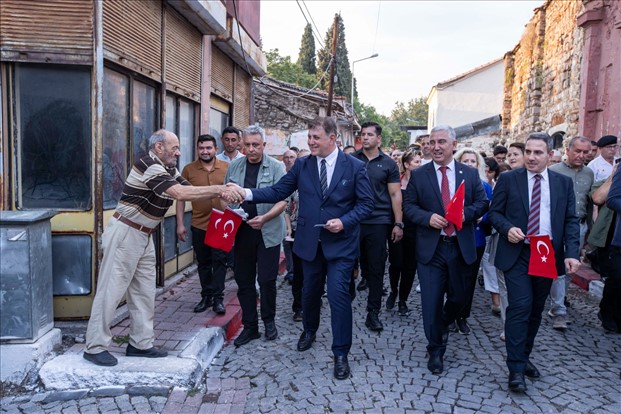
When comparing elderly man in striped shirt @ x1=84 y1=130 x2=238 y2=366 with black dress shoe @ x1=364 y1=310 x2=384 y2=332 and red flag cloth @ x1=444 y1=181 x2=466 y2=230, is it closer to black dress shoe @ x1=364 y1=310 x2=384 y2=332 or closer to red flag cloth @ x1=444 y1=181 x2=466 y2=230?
red flag cloth @ x1=444 y1=181 x2=466 y2=230

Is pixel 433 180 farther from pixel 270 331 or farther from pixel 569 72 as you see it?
pixel 569 72

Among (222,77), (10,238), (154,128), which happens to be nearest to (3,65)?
(10,238)

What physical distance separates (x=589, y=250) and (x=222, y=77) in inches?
266

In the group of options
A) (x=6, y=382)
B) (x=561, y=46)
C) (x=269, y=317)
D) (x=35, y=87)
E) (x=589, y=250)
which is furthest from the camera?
(x=561, y=46)

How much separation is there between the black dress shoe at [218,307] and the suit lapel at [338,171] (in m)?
2.04

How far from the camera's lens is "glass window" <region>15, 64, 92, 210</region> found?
4.67 m

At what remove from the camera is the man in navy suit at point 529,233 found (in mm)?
4066

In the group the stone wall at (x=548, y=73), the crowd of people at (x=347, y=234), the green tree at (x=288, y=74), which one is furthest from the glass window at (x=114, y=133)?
the green tree at (x=288, y=74)

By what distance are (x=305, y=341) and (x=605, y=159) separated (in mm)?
4700

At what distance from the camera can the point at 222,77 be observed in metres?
9.74

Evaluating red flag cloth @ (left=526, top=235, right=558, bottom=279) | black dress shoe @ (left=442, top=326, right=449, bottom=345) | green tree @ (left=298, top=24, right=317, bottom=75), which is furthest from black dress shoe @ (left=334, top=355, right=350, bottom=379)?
green tree @ (left=298, top=24, right=317, bottom=75)

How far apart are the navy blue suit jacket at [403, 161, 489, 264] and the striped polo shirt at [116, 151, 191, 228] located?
2.06 metres

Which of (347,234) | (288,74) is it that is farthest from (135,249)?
(288,74)

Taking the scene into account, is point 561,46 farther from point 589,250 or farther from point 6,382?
point 6,382
